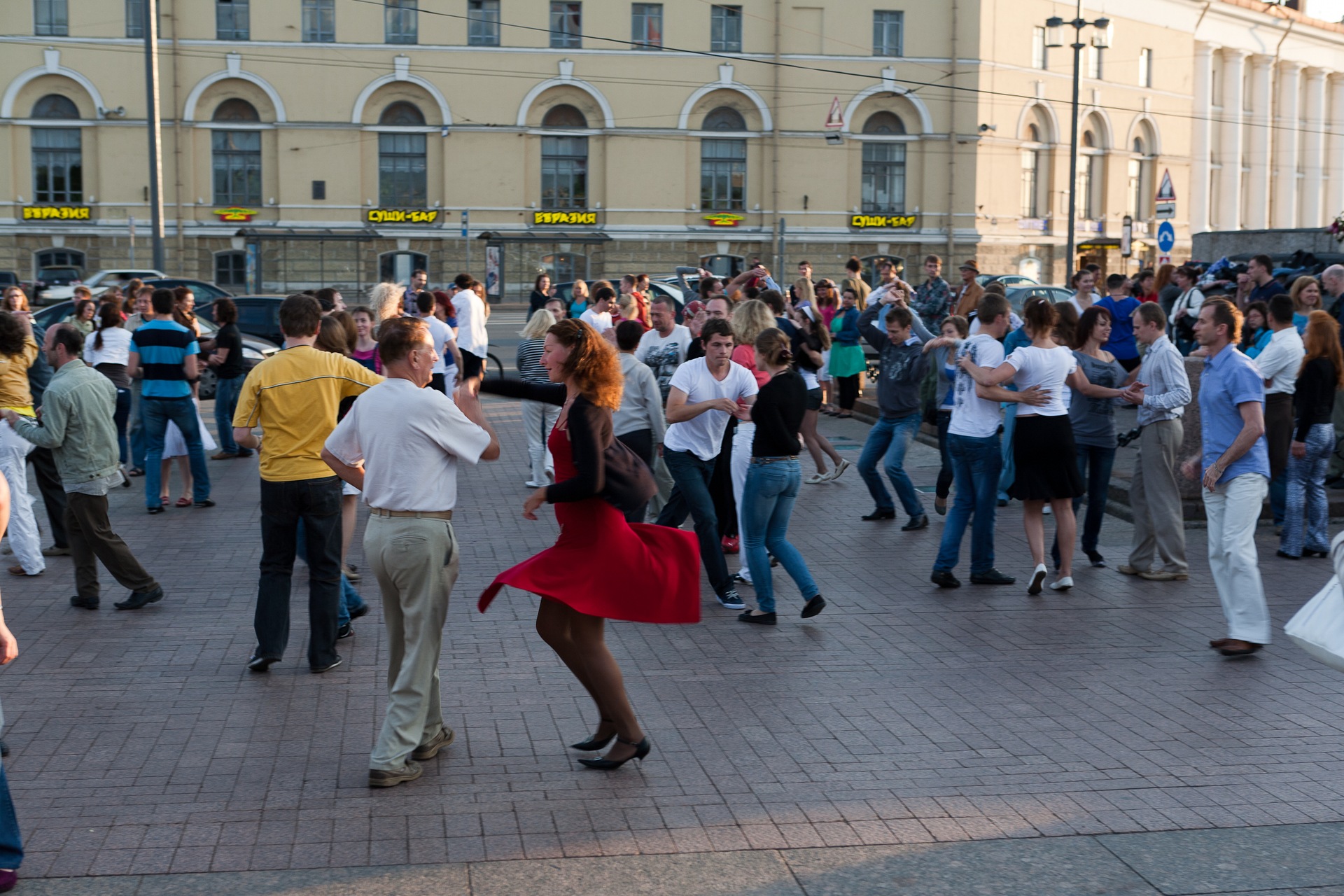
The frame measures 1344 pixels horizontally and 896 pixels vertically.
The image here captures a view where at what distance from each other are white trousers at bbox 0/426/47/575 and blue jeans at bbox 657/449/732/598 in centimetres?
430

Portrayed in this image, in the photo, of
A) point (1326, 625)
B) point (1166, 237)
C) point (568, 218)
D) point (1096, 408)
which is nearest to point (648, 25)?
point (568, 218)

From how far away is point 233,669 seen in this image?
691cm

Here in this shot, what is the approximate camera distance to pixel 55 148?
48000 mm

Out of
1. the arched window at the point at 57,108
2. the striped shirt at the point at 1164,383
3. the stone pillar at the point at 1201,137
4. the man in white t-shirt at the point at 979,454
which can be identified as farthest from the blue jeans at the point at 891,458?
the stone pillar at the point at 1201,137

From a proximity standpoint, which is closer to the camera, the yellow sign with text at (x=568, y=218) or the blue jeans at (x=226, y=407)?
the blue jeans at (x=226, y=407)

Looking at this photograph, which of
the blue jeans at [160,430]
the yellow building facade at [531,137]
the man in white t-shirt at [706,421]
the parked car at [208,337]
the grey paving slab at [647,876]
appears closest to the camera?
the grey paving slab at [647,876]

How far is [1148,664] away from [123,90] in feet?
158

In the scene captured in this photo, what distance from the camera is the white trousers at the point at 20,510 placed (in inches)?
354

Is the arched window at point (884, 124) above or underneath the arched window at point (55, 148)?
above

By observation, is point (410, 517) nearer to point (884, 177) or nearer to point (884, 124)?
point (884, 177)

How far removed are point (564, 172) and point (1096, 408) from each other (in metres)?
42.7

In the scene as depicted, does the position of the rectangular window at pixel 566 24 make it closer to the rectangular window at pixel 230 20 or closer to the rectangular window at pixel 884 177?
the rectangular window at pixel 230 20

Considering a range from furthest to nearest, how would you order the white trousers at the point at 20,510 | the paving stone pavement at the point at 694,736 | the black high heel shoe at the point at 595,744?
the white trousers at the point at 20,510 → the black high heel shoe at the point at 595,744 → the paving stone pavement at the point at 694,736

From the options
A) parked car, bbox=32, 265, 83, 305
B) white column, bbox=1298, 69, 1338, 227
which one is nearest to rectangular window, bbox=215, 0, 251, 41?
parked car, bbox=32, 265, 83, 305
